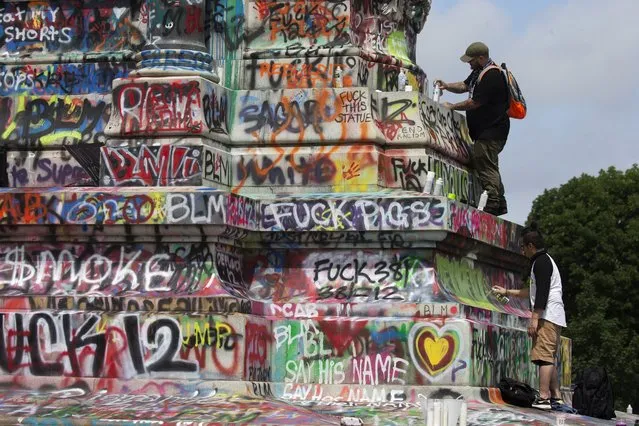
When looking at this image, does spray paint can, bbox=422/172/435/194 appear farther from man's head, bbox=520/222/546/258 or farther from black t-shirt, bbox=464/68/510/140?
black t-shirt, bbox=464/68/510/140

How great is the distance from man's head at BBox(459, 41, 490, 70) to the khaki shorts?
11.5ft

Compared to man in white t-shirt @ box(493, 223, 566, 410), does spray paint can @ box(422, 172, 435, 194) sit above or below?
above

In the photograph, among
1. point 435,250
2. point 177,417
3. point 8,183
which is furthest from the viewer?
point 8,183

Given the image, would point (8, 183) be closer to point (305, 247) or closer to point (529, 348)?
point (305, 247)

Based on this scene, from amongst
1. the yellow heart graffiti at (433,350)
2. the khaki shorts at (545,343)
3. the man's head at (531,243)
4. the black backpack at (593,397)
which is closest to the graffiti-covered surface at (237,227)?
the yellow heart graffiti at (433,350)

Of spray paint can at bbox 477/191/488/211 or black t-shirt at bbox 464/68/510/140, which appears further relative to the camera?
black t-shirt at bbox 464/68/510/140

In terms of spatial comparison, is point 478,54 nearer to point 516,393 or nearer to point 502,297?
point 502,297

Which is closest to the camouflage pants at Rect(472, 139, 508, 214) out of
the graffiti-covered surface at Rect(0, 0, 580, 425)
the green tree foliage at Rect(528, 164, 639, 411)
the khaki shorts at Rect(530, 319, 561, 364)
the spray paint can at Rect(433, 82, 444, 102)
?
the graffiti-covered surface at Rect(0, 0, 580, 425)

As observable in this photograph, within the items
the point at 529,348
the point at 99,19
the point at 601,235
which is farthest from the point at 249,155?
the point at 601,235

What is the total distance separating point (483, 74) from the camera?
22.1 meters

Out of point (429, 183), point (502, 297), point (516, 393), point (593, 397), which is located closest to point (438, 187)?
point (429, 183)

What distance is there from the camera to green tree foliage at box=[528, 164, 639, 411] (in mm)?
57750

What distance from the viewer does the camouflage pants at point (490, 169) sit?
2241cm

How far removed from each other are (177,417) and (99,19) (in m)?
5.81
